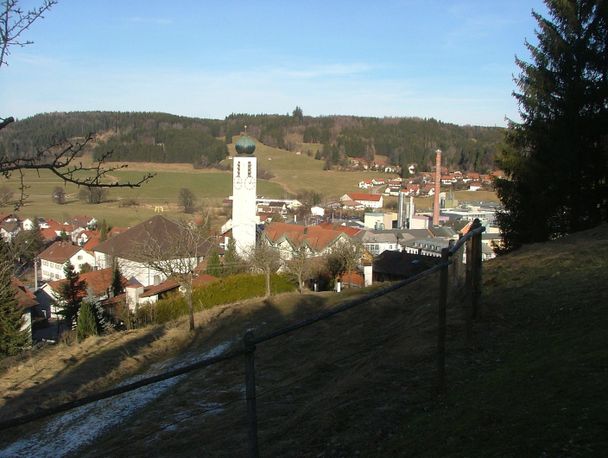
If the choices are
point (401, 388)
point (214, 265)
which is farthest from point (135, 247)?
point (401, 388)

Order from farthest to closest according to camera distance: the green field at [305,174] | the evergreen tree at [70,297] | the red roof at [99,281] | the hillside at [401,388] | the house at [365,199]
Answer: the green field at [305,174] < the house at [365,199] < the red roof at [99,281] < the evergreen tree at [70,297] < the hillside at [401,388]

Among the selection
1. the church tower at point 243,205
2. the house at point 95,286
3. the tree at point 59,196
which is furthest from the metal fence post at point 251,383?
the tree at point 59,196

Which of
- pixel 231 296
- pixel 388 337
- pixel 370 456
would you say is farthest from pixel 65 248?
pixel 370 456

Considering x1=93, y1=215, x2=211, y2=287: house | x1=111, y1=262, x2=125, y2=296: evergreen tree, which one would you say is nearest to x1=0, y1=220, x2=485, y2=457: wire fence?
→ x1=111, y1=262, x2=125, y2=296: evergreen tree

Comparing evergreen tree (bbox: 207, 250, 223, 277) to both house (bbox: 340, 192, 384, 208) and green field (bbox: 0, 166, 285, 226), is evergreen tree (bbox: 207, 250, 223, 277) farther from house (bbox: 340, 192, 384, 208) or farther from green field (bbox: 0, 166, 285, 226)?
house (bbox: 340, 192, 384, 208)

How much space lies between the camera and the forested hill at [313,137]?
5098 inches

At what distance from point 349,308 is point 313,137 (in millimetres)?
165107

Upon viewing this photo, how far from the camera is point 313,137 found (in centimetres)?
16725

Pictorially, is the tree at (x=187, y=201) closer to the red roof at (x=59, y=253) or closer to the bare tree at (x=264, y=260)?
the red roof at (x=59, y=253)

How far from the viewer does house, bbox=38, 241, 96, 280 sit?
189ft

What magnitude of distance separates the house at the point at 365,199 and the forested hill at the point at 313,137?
30.6m

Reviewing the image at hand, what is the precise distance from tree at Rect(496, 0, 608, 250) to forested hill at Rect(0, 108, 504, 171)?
104 m

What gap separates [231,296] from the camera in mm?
27516

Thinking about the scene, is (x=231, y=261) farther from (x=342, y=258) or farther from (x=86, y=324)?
(x=86, y=324)
